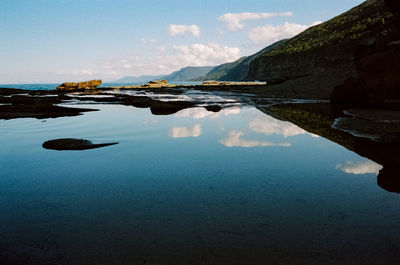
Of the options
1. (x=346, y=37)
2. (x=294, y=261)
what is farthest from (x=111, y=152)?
(x=346, y=37)

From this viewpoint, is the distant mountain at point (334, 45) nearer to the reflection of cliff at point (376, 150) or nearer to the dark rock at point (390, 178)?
the reflection of cliff at point (376, 150)

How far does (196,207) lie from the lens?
4.83 metres

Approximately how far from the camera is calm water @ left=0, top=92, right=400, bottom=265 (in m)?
3.46

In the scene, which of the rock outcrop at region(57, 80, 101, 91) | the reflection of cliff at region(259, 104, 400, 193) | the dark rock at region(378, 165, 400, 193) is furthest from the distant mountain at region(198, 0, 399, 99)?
the rock outcrop at region(57, 80, 101, 91)

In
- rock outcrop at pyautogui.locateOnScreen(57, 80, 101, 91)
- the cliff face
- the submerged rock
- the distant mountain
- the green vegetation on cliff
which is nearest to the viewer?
the submerged rock

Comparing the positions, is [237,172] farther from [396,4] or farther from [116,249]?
[396,4]

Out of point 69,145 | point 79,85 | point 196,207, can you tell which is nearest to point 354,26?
point 79,85

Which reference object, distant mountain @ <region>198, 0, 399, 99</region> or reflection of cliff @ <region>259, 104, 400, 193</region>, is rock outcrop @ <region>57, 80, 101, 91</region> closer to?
distant mountain @ <region>198, 0, 399, 99</region>

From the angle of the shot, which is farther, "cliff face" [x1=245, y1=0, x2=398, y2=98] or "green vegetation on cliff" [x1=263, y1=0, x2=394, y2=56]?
"cliff face" [x1=245, y1=0, x2=398, y2=98]

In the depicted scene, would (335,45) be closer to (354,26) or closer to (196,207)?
(354,26)

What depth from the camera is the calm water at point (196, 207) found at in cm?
346

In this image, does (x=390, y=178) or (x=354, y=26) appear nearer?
(x=390, y=178)

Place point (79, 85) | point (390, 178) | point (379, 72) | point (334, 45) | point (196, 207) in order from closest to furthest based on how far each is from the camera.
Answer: point (196, 207), point (390, 178), point (379, 72), point (79, 85), point (334, 45)

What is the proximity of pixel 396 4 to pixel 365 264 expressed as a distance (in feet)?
73.1
